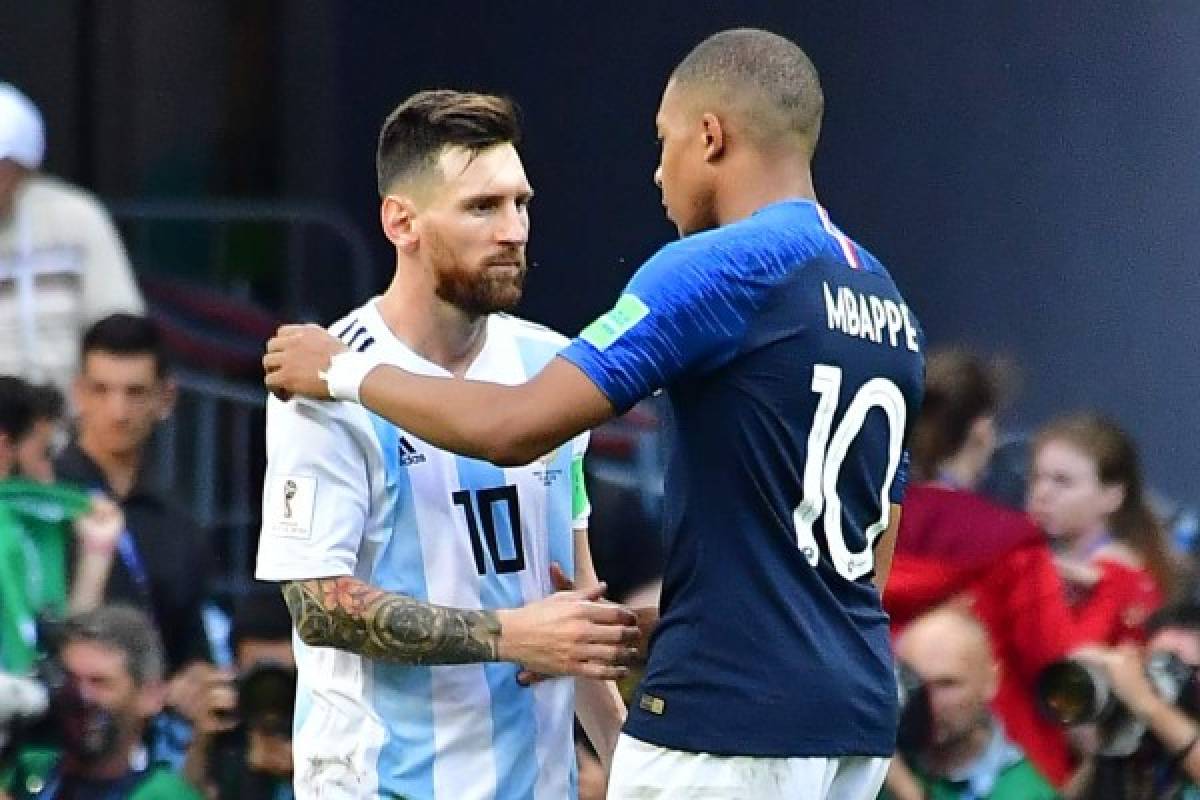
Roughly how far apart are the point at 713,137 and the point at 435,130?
0.44 metres

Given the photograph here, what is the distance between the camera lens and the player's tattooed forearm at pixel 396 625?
333 cm

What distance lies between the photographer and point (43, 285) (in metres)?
5.39

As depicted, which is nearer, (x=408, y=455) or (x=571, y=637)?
(x=571, y=637)

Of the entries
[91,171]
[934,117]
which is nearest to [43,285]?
[91,171]

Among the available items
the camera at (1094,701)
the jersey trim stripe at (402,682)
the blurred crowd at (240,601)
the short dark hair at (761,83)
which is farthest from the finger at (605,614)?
the camera at (1094,701)

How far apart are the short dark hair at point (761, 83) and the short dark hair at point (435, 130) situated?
0.30m

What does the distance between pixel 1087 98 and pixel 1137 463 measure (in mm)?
832

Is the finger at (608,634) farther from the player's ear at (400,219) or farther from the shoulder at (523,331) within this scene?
the player's ear at (400,219)

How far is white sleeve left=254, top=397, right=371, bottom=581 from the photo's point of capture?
11.0 ft

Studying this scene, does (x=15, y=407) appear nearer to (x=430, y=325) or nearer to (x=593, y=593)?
(x=430, y=325)

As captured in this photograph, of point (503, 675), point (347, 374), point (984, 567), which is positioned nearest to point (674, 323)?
point (347, 374)

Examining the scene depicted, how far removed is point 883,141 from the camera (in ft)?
18.3

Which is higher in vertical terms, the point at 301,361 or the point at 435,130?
the point at 435,130

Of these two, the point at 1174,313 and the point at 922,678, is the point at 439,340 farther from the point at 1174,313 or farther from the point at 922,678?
the point at 1174,313
